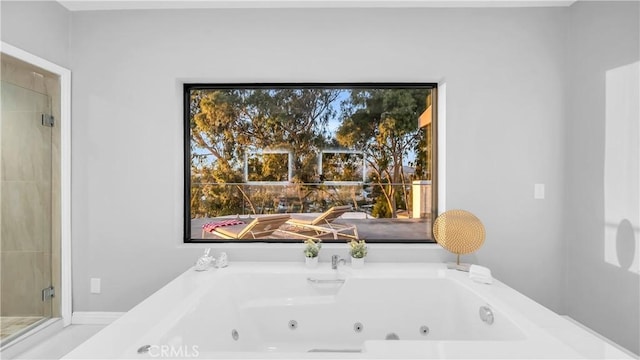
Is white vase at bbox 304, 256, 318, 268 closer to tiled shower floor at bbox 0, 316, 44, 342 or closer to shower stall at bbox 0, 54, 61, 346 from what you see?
shower stall at bbox 0, 54, 61, 346

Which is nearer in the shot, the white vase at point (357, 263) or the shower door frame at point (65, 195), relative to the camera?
the white vase at point (357, 263)

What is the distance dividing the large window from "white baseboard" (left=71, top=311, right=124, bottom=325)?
780 mm

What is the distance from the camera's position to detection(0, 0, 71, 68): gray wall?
6.46 feet

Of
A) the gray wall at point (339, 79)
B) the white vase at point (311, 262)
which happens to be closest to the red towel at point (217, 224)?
the gray wall at point (339, 79)

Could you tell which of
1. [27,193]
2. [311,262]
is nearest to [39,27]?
[27,193]

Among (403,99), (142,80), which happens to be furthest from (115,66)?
(403,99)

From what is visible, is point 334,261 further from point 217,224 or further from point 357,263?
point 217,224

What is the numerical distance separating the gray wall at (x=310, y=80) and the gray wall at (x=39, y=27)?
9 cm

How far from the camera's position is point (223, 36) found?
2.38 m

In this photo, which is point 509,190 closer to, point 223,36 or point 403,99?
point 403,99

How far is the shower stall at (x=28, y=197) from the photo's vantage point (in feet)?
6.85

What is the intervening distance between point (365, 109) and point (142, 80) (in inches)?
64.9

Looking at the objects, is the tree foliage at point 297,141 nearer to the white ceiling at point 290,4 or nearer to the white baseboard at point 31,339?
the white ceiling at point 290,4

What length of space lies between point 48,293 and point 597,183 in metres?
3.75
